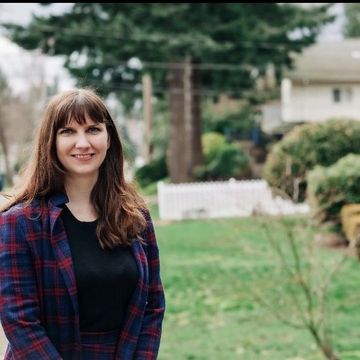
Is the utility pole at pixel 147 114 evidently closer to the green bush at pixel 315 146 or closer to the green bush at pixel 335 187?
the green bush at pixel 315 146

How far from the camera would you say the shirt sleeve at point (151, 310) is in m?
2.39

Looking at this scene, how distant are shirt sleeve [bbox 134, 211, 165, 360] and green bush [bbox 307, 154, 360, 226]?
9.24 m

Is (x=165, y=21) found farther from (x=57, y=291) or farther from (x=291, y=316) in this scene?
(x=57, y=291)

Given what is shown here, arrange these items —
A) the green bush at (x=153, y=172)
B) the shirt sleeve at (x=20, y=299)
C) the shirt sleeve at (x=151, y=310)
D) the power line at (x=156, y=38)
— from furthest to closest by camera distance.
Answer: the green bush at (x=153, y=172)
the power line at (x=156, y=38)
the shirt sleeve at (x=151, y=310)
the shirt sleeve at (x=20, y=299)

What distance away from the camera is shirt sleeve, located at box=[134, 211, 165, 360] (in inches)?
94.2

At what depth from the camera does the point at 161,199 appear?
20.2m

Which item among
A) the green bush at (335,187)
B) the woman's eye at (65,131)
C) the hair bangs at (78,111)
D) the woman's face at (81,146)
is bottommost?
the green bush at (335,187)

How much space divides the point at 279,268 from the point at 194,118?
17706 mm

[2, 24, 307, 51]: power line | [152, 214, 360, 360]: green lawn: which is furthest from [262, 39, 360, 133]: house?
[152, 214, 360, 360]: green lawn

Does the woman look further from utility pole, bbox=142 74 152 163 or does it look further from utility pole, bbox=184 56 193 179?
utility pole, bbox=142 74 152 163

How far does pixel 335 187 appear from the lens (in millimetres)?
11586

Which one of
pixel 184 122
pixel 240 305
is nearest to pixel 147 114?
pixel 184 122

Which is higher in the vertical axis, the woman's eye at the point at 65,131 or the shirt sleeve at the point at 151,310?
the woman's eye at the point at 65,131

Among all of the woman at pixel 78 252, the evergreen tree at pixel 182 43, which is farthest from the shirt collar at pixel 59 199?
the evergreen tree at pixel 182 43
